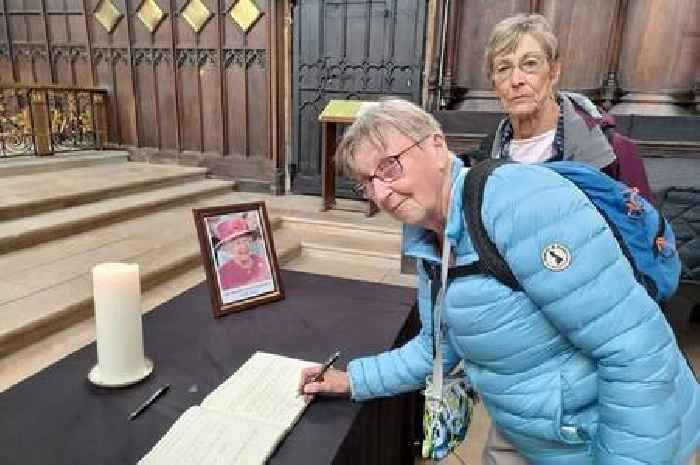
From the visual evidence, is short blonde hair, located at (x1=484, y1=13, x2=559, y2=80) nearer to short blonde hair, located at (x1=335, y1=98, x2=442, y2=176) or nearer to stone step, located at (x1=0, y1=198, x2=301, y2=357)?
short blonde hair, located at (x1=335, y1=98, x2=442, y2=176)

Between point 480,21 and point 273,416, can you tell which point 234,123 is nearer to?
point 480,21

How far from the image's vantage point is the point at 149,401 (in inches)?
37.2

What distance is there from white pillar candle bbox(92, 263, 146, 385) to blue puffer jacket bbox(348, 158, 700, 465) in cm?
66

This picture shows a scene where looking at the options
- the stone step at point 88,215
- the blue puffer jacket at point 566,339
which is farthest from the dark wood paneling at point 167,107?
the blue puffer jacket at point 566,339

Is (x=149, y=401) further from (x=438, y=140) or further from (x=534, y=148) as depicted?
(x=534, y=148)

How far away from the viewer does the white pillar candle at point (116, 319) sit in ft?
3.24

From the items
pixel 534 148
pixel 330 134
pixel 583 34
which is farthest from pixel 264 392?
pixel 583 34

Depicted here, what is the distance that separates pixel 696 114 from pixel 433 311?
423 cm

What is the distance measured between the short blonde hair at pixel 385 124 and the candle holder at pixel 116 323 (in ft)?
1.80

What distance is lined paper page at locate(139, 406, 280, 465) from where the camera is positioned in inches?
30.9

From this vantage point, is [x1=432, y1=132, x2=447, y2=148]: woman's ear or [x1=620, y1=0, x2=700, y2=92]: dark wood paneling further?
[x1=620, y1=0, x2=700, y2=92]: dark wood paneling

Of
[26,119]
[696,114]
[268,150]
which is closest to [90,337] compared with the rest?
[268,150]

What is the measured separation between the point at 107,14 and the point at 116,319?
20.4 feet

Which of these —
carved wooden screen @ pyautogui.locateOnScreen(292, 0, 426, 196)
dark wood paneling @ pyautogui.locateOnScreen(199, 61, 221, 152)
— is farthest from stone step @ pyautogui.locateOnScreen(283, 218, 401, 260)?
dark wood paneling @ pyautogui.locateOnScreen(199, 61, 221, 152)
